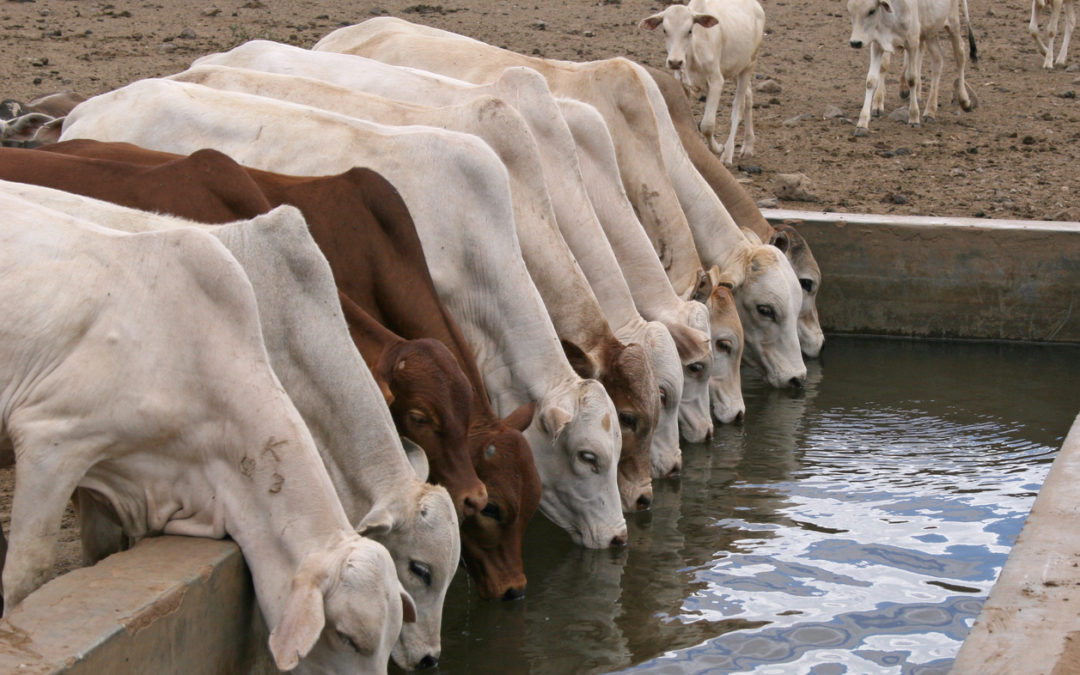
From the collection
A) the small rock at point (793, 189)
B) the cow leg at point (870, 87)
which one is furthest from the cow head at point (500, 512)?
the cow leg at point (870, 87)

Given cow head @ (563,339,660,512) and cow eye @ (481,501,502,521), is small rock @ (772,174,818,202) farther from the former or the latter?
cow eye @ (481,501,502,521)

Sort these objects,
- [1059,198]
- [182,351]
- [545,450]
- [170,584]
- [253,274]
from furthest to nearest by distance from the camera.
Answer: [1059,198] < [545,450] < [253,274] < [182,351] < [170,584]

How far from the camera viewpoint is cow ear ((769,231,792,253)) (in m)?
9.02

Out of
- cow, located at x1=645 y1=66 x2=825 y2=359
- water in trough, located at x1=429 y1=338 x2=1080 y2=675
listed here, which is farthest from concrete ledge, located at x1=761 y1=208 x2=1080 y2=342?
water in trough, located at x1=429 y1=338 x2=1080 y2=675

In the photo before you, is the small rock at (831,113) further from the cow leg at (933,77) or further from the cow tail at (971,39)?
the cow tail at (971,39)

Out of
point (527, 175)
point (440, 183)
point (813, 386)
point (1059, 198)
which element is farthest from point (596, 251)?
point (1059, 198)

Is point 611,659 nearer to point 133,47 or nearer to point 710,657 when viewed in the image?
point 710,657

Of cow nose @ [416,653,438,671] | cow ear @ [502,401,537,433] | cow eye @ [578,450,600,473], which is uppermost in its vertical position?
cow ear @ [502,401,537,433]

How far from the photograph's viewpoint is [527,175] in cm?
660

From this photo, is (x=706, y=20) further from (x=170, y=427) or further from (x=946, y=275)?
(x=170, y=427)

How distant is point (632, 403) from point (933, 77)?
10.8 meters

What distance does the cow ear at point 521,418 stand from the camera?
540 cm

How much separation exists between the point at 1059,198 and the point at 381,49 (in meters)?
5.39

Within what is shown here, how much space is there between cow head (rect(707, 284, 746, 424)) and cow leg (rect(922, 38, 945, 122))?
793 cm
